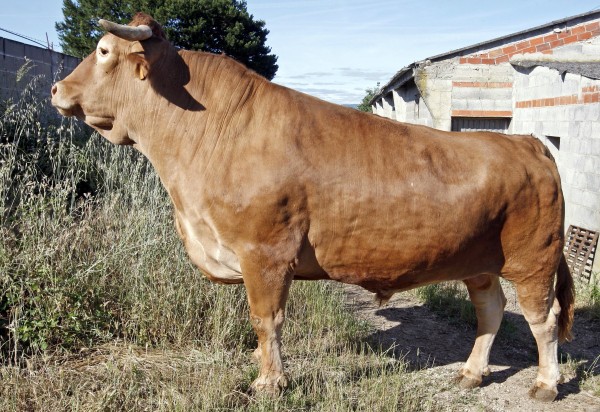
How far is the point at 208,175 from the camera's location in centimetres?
376

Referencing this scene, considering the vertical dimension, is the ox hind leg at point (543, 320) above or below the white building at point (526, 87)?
below

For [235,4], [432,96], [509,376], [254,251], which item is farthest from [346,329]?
[235,4]

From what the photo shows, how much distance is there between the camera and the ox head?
12.6 ft

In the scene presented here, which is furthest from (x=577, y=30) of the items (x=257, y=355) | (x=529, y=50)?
(x=257, y=355)

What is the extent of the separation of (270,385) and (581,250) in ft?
19.0

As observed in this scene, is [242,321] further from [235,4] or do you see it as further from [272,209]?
[235,4]

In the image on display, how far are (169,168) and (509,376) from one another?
3.10 m

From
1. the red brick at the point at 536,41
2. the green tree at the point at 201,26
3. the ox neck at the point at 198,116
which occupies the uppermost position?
the green tree at the point at 201,26

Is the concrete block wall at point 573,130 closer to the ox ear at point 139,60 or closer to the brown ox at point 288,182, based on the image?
the brown ox at point 288,182

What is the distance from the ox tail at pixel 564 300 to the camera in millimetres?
4668

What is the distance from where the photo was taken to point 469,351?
5574mm

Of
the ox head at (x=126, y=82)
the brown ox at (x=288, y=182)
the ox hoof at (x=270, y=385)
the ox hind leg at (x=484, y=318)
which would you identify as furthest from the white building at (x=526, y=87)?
the ox head at (x=126, y=82)

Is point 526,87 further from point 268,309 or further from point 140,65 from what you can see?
point 140,65

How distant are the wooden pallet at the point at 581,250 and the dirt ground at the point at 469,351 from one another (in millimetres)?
1520
